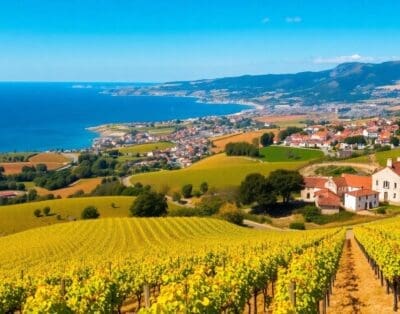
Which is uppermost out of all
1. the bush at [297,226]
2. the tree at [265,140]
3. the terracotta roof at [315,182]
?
the tree at [265,140]

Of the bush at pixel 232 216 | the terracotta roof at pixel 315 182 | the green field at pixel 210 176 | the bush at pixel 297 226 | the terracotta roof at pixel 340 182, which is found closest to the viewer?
the bush at pixel 297 226

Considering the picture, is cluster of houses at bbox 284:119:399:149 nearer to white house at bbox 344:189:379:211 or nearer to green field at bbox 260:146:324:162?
green field at bbox 260:146:324:162

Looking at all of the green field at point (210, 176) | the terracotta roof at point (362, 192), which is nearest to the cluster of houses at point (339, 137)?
the green field at point (210, 176)

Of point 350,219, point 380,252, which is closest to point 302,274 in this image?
point 380,252

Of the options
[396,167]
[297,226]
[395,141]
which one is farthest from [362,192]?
[395,141]

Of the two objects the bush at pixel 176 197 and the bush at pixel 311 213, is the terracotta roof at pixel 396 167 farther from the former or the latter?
the bush at pixel 176 197

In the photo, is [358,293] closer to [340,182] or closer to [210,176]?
[340,182]

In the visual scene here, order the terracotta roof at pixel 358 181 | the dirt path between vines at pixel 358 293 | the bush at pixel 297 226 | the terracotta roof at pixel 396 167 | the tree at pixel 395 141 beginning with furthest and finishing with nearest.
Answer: the tree at pixel 395 141 < the terracotta roof at pixel 358 181 < the terracotta roof at pixel 396 167 < the bush at pixel 297 226 < the dirt path between vines at pixel 358 293
